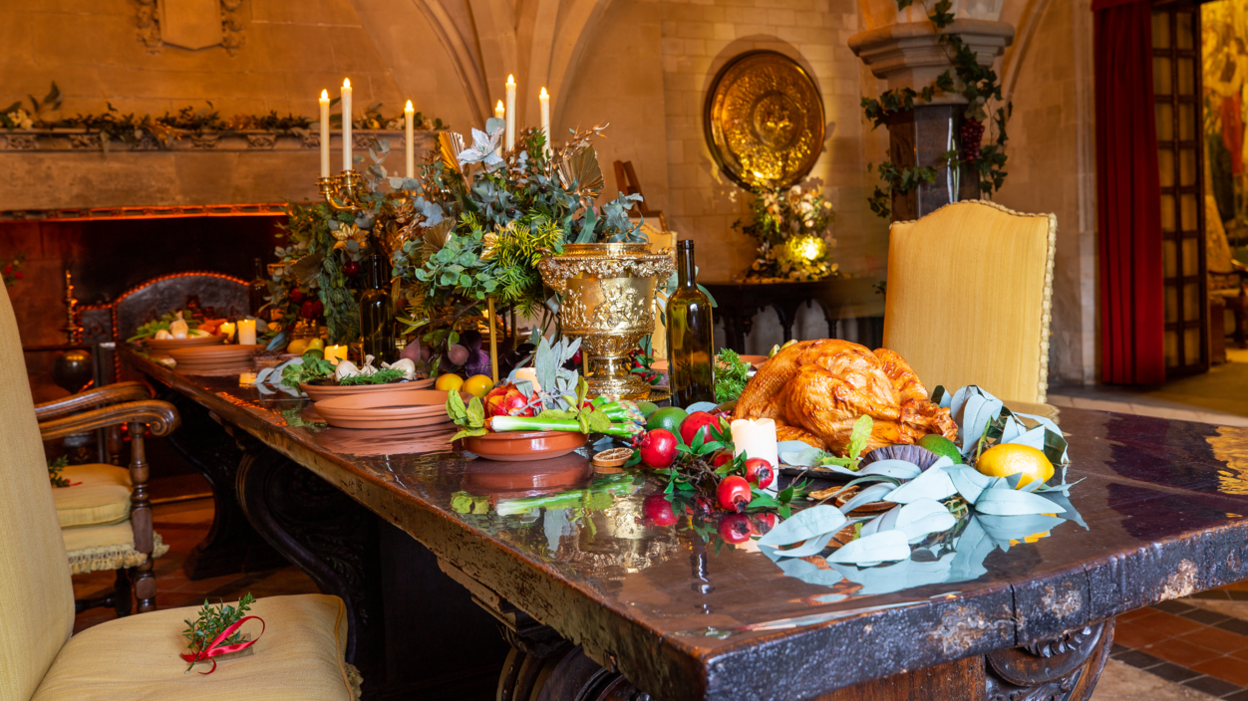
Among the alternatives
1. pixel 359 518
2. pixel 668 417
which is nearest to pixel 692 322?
pixel 668 417

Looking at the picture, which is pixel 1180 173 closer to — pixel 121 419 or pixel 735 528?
pixel 121 419

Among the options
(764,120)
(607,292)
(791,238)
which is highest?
(764,120)

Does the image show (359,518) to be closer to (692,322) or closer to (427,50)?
(692,322)

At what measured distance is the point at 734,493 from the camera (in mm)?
902

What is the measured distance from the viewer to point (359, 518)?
2.31 meters

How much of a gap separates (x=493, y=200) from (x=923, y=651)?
1.28m

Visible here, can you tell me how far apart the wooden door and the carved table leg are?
Answer: 6.36 m

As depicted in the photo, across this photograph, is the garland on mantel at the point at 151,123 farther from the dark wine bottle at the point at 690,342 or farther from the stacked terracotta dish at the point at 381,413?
the dark wine bottle at the point at 690,342

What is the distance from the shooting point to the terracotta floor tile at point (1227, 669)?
239 centimetres

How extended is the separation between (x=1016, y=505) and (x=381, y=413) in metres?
0.99

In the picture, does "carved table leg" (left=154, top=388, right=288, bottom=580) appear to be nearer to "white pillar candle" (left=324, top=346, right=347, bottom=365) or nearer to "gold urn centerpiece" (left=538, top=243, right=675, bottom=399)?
"white pillar candle" (left=324, top=346, right=347, bottom=365)

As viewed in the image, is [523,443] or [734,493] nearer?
[734,493]

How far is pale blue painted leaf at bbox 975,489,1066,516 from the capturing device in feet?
2.76

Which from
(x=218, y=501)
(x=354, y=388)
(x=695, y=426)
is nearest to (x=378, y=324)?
(x=354, y=388)
